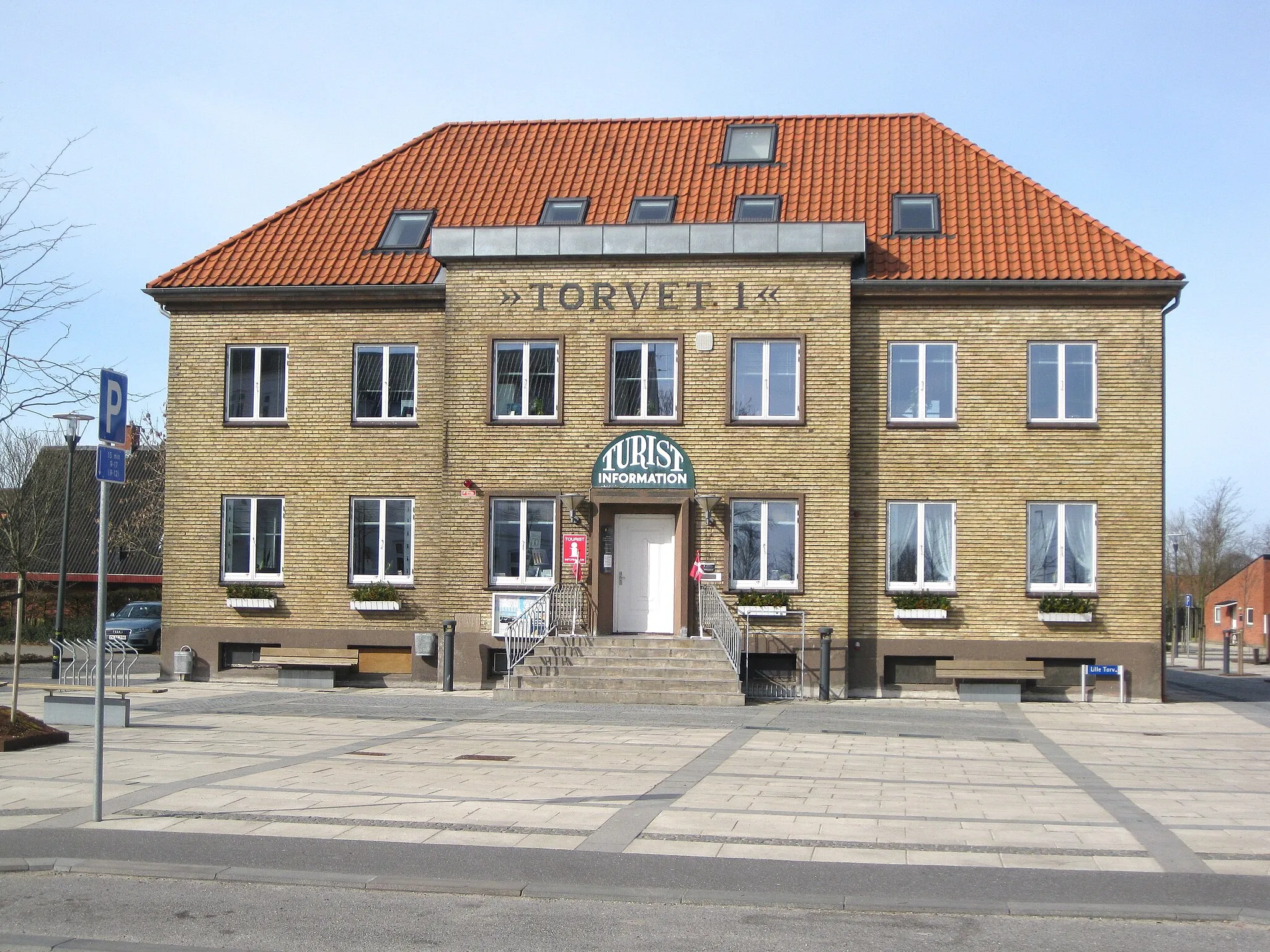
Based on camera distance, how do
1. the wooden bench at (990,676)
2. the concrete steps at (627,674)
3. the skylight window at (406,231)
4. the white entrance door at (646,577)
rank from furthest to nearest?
the skylight window at (406,231) → the white entrance door at (646,577) → the wooden bench at (990,676) → the concrete steps at (627,674)

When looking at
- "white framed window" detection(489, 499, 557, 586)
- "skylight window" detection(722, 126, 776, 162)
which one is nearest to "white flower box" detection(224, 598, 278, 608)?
Result: "white framed window" detection(489, 499, 557, 586)

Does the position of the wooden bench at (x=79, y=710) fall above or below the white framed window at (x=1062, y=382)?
below

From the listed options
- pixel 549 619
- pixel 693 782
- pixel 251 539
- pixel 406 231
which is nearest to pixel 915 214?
pixel 406 231

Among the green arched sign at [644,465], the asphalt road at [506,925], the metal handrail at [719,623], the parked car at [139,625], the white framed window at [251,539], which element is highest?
the green arched sign at [644,465]

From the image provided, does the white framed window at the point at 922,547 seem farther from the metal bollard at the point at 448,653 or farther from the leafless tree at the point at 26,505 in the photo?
the leafless tree at the point at 26,505

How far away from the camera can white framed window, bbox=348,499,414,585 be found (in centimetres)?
2495

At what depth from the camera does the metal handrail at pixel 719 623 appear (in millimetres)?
22266

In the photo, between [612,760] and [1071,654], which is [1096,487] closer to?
[1071,654]

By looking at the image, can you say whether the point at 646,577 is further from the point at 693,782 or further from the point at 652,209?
the point at 693,782

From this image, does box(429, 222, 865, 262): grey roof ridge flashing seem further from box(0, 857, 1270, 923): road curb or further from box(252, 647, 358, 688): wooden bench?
box(0, 857, 1270, 923): road curb

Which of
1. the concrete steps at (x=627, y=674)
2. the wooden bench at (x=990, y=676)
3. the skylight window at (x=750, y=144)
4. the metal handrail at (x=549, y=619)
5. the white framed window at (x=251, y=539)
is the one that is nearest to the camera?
the concrete steps at (x=627, y=674)

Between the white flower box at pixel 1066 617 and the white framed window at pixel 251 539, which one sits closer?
the white flower box at pixel 1066 617

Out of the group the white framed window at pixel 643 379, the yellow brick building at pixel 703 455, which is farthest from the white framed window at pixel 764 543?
the white framed window at pixel 643 379

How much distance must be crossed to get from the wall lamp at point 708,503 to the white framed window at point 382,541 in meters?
5.61
